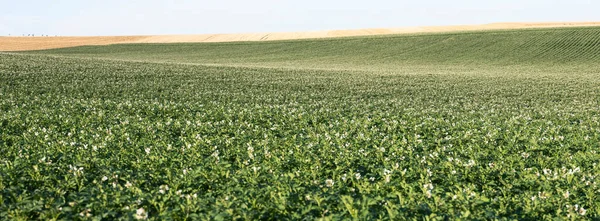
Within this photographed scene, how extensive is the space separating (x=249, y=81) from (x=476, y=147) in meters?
24.0

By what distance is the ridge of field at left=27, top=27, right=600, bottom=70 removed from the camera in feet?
202

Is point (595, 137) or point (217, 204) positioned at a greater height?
point (217, 204)

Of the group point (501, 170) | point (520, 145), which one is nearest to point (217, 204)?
point (501, 170)

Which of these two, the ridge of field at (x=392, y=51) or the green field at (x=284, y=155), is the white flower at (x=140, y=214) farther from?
the ridge of field at (x=392, y=51)

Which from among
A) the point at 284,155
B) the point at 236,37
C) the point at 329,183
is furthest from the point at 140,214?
the point at 236,37

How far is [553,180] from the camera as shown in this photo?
770 centimetres

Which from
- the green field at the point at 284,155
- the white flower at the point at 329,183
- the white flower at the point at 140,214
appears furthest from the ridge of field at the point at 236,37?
the white flower at the point at 140,214

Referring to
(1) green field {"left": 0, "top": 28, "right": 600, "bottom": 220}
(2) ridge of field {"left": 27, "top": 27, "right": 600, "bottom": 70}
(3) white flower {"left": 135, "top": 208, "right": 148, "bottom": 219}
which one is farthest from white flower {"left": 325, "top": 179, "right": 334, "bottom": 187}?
(2) ridge of field {"left": 27, "top": 27, "right": 600, "bottom": 70}

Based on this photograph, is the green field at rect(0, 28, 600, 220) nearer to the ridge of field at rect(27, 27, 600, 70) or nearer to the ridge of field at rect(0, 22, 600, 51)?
the ridge of field at rect(27, 27, 600, 70)

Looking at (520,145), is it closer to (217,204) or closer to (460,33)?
(217,204)

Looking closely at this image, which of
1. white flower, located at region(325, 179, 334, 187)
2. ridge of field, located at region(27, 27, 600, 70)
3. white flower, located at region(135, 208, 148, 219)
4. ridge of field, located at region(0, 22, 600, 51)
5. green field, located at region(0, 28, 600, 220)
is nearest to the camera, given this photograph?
white flower, located at region(135, 208, 148, 219)

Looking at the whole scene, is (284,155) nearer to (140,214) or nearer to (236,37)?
(140,214)

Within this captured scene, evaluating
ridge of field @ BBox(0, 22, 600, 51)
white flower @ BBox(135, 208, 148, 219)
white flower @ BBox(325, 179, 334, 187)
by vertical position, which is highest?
ridge of field @ BBox(0, 22, 600, 51)

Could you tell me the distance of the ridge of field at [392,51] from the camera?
6156 cm
